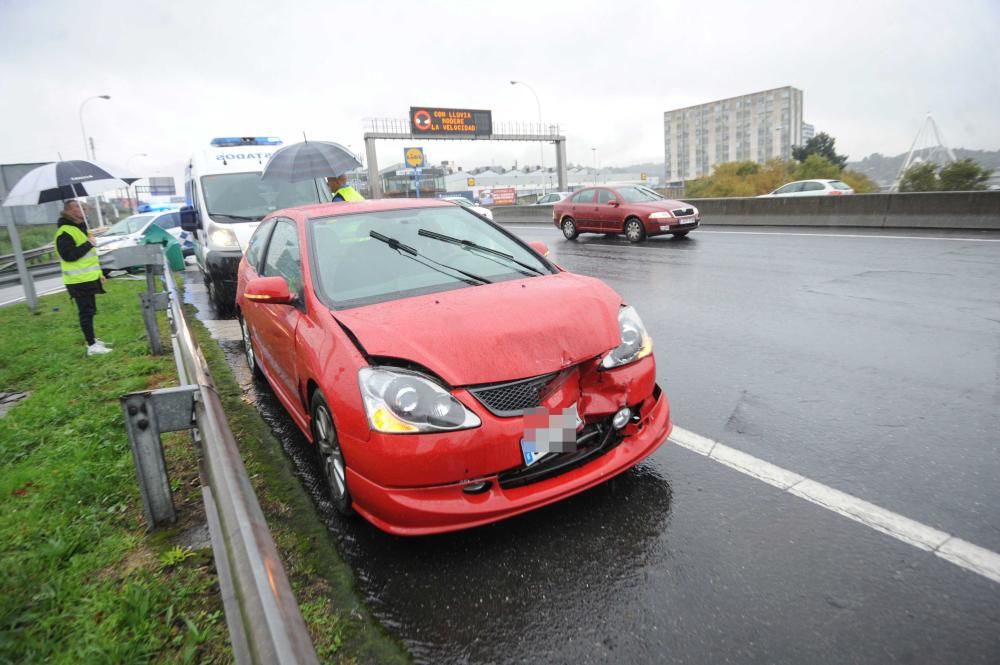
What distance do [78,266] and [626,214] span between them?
12.1m

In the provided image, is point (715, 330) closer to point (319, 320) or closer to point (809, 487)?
point (809, 487)

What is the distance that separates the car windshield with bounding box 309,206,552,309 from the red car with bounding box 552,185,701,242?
11.5 m

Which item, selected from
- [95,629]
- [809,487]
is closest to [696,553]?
[809,487]

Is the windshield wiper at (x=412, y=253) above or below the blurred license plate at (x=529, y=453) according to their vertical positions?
above

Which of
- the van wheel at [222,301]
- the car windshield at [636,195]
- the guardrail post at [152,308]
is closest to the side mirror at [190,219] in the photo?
the van wheel at [222,301]

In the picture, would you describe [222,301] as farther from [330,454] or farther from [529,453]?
[529,453]

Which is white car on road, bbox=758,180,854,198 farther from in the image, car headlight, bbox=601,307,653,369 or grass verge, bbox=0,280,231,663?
grass verge, bbox=0,280,231,663

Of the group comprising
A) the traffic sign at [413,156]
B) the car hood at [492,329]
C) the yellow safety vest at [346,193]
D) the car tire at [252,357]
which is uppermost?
the traffic sign at [413,156]

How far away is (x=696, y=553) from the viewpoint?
2602 mm

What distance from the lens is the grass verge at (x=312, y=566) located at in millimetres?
2191

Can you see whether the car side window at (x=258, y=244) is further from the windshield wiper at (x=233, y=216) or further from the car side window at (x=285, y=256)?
the windshield wiper at (x=233, y=216)

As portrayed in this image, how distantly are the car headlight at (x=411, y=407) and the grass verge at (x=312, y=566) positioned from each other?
703mm

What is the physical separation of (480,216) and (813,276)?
21.0 ft

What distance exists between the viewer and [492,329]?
2791mm
